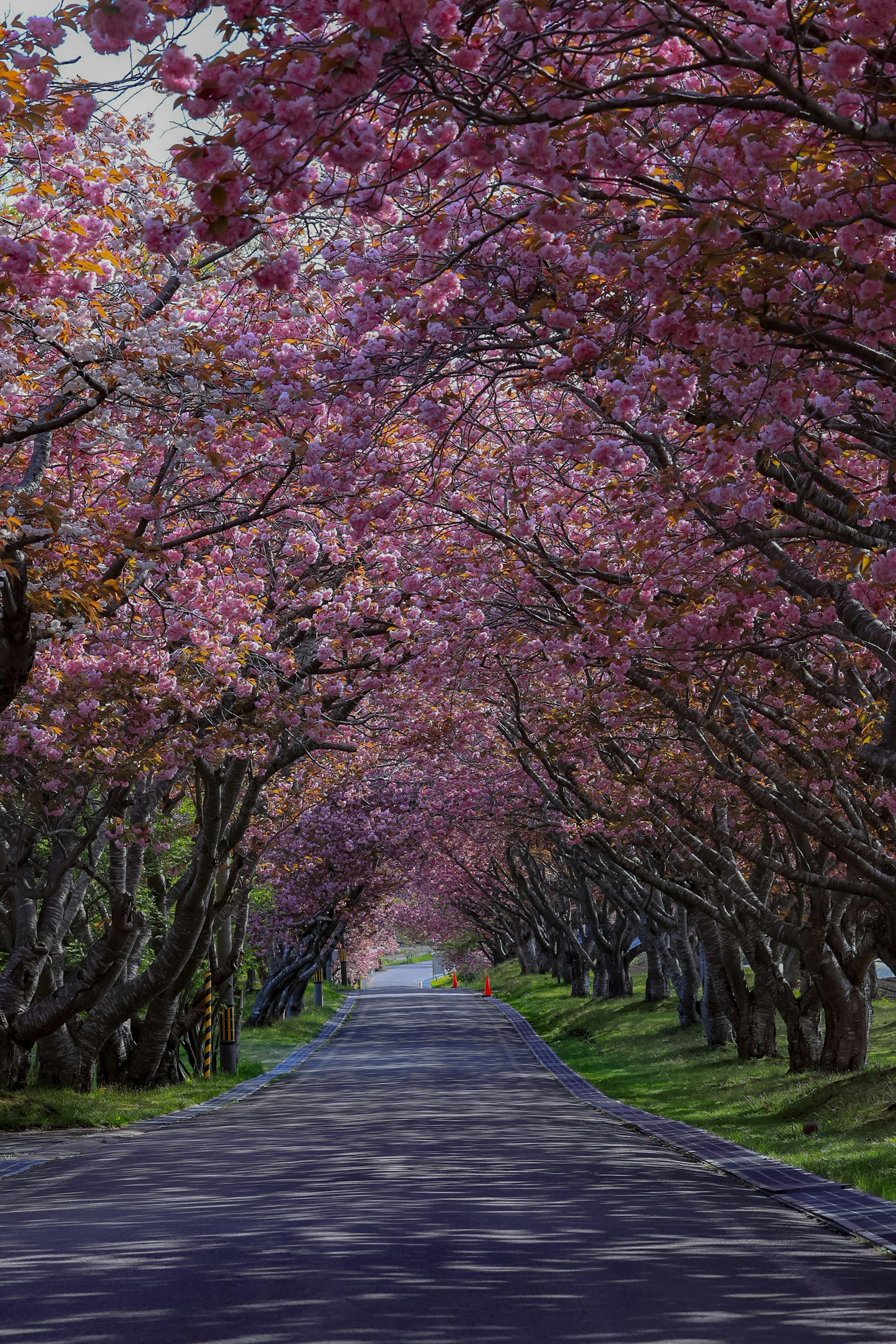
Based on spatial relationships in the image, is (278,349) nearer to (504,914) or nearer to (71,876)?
(71,876)

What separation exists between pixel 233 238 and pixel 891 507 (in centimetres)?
439

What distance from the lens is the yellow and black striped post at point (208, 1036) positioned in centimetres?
2483

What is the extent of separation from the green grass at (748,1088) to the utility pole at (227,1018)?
6.75 m

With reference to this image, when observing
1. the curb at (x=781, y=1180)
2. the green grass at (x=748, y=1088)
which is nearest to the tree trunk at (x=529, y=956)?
the green grass at (x=748, y=1088)

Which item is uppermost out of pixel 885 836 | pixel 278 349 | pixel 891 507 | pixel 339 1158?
pixel 278 349

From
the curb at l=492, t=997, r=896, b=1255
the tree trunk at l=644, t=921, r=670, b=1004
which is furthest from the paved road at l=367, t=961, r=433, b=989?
the curb at l=492, t=997, r=896, b=1255

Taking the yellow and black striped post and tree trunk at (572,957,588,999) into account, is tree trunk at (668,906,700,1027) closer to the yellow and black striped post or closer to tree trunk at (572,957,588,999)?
the yellow and black striped post

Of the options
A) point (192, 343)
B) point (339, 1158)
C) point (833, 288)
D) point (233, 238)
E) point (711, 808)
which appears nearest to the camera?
point (233, 238)

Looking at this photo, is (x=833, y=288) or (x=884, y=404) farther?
(x=884, y=404)

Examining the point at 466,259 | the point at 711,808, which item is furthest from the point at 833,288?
the point at 711,808

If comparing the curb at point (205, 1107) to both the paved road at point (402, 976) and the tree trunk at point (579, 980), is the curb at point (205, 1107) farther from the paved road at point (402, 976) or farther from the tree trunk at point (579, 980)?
the paved road at point (402, 976)

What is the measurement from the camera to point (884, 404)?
8.36 meters

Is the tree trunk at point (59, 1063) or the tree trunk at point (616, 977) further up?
the tree trunk at point (616, 977)

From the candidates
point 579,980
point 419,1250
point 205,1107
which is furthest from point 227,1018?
point 579,980
